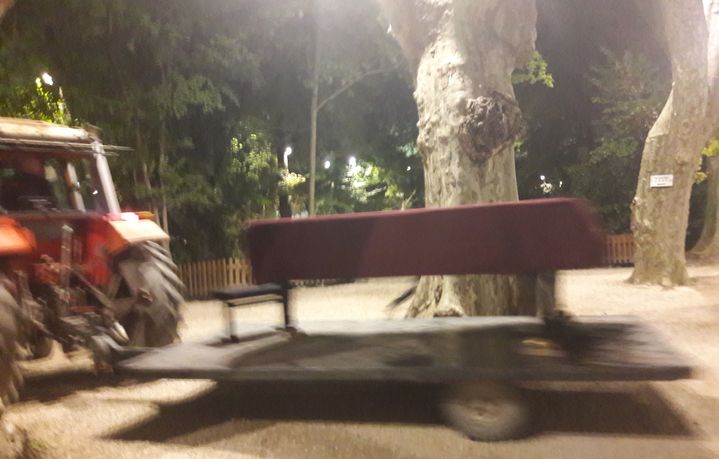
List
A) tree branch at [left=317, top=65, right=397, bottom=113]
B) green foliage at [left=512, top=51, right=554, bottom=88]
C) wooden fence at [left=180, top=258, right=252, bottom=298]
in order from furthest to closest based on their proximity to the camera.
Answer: tree branch at [left=317, top=65, right=397, bottom=113] < green foliage at [left=512, top=51, right=554, bottom=88] < wooden fence at [left=180, top=258, right=252, bottom=298]

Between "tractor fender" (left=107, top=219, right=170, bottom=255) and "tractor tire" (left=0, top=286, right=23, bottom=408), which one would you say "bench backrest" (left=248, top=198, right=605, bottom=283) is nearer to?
"tractor fender" (left=107, top=219, right=170, bottom=255)

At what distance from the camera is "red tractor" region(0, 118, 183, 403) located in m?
5.81

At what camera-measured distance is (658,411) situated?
16.1ft

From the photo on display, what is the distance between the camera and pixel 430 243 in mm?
5195

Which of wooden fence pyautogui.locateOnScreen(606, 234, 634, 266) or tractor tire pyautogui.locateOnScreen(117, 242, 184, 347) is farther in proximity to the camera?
wooden fence pyautogui.locateOnScreen(606, 234, 634, 266)

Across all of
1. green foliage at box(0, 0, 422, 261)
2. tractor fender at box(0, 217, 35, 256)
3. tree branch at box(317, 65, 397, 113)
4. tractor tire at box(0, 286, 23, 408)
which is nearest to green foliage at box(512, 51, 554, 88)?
green foliage at box(0, 0, 422, 261)

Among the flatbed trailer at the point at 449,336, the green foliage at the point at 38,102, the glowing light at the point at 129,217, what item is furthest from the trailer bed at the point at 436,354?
the green foliage at the point at 38,102

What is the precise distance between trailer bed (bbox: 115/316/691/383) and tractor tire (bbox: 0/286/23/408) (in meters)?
0.72

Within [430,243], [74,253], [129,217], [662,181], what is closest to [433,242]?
[430,243]

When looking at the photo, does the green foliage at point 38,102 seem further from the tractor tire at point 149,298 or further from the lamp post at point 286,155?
the lamp post at point 286,155

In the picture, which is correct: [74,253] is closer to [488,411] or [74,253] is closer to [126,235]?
[126,235]

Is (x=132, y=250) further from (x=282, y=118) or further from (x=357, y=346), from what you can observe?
(x=282, y=118)

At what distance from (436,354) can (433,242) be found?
0.88 metres

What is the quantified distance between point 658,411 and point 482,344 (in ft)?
4.52
